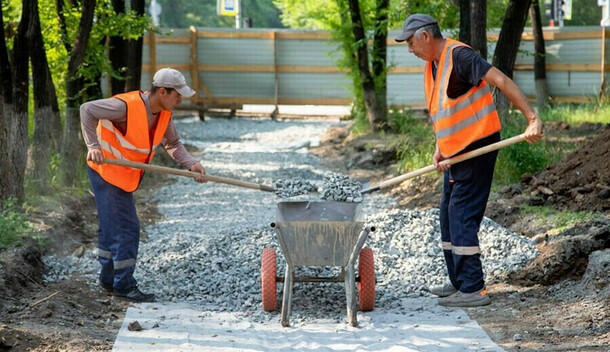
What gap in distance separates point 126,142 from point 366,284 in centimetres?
204

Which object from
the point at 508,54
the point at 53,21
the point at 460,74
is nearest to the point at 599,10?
the point at 508,54

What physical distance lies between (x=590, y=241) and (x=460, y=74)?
5.76ft

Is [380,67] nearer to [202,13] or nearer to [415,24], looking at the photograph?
[415,24]

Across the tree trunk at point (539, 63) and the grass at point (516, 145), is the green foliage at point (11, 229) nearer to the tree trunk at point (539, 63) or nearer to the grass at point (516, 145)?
the grass at point (516, 145)

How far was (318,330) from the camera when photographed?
5.57 metres

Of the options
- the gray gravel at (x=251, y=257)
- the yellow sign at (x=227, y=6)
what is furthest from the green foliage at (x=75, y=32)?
the yellow sign at (x=227, y=6)

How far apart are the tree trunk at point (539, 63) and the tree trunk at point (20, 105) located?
12.9 meters

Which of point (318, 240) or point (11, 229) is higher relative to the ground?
point (318, 240)

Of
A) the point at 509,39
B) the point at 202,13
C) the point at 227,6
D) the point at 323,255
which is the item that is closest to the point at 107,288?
the point at 323,255

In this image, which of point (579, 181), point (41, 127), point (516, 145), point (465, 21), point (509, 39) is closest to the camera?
point (579, 181)

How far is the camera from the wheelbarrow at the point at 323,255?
219 inches

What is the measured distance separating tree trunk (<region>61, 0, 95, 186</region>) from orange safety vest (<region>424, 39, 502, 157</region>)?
5310 mm

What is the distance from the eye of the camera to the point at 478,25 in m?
10.3

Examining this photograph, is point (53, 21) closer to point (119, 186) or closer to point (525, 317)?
point (119, 186)
